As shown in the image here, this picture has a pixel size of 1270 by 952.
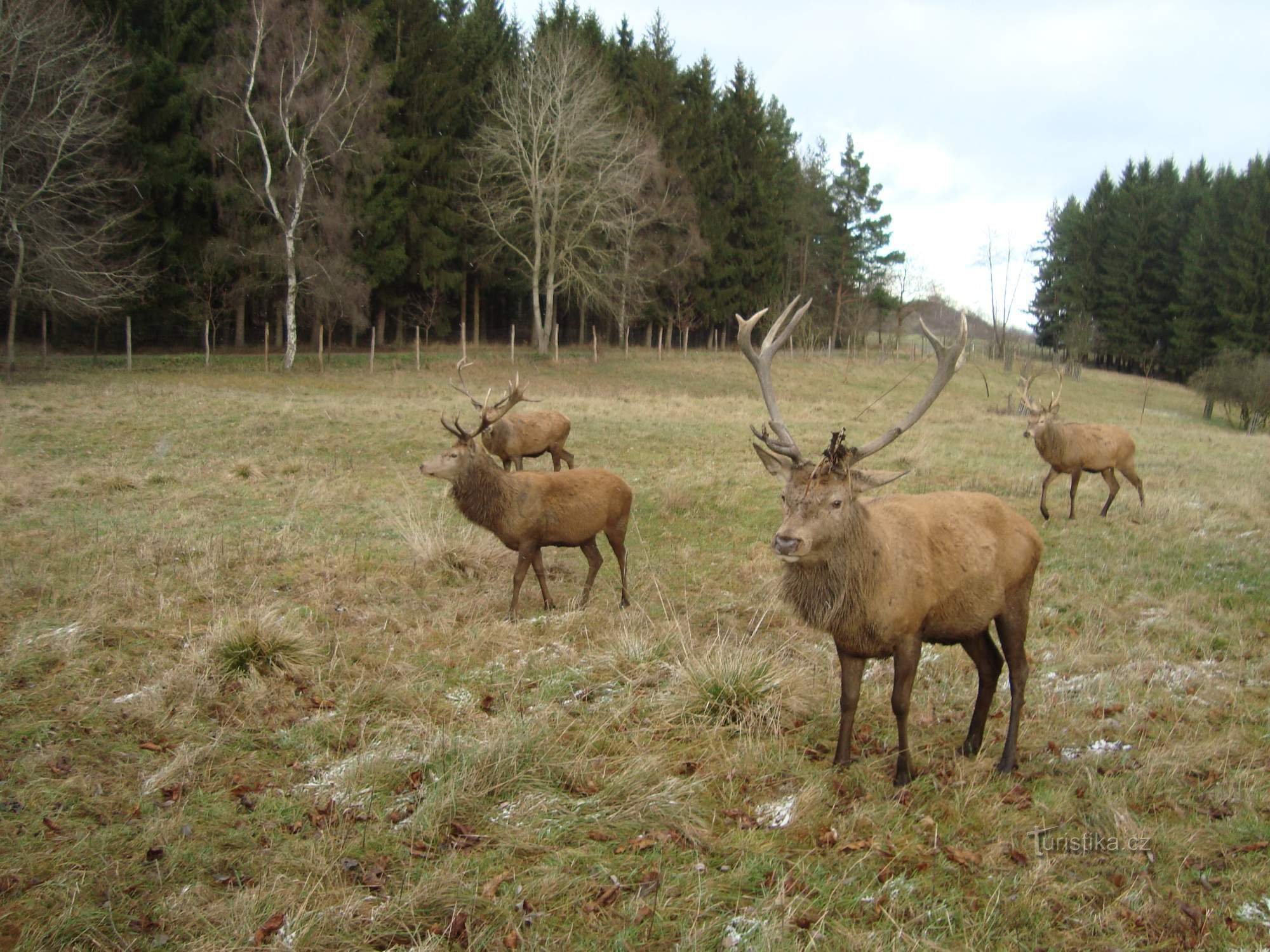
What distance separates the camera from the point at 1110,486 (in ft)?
43.6

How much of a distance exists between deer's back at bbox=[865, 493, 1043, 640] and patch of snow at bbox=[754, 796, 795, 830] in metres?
1.04

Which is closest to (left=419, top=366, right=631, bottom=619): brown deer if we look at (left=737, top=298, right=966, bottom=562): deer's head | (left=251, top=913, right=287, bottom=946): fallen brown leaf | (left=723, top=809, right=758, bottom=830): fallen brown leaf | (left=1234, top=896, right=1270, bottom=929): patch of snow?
(left=737, top=298, right=966, bottom=562): deer's head

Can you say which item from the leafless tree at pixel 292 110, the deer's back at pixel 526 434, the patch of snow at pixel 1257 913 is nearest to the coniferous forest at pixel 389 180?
the leafless tree at pixel 292 110

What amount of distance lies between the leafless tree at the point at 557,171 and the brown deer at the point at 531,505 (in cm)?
2736

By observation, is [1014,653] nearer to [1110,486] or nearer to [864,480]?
[864,480]

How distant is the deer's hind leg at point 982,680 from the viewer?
5.12 m

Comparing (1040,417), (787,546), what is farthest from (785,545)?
(1040,417)

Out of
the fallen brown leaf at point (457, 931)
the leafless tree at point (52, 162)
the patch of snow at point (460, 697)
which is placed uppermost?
the leafless tree at point (52, 162)

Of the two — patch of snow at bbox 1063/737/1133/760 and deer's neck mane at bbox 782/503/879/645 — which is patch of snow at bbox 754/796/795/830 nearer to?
deer's neck mane at bbox 782/503/879/645

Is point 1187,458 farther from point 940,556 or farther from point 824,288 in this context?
point 824,288

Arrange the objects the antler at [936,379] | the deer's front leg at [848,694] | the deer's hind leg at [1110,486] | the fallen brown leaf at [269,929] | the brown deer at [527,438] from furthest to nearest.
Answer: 1. the brown deer at [527,438]
2. the deer's hind leg at [1110,486]
3. the antler at [936,379]
4. the deer's front leg at [848,694]
5. the fallen brown leaf at [269,929]

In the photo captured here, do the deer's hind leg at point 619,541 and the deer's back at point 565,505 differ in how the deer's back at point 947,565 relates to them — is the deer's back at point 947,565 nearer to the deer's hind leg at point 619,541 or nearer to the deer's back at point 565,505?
the deer's back at point 565,505

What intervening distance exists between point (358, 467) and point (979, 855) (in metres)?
12.5

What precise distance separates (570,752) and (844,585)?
1826mm
